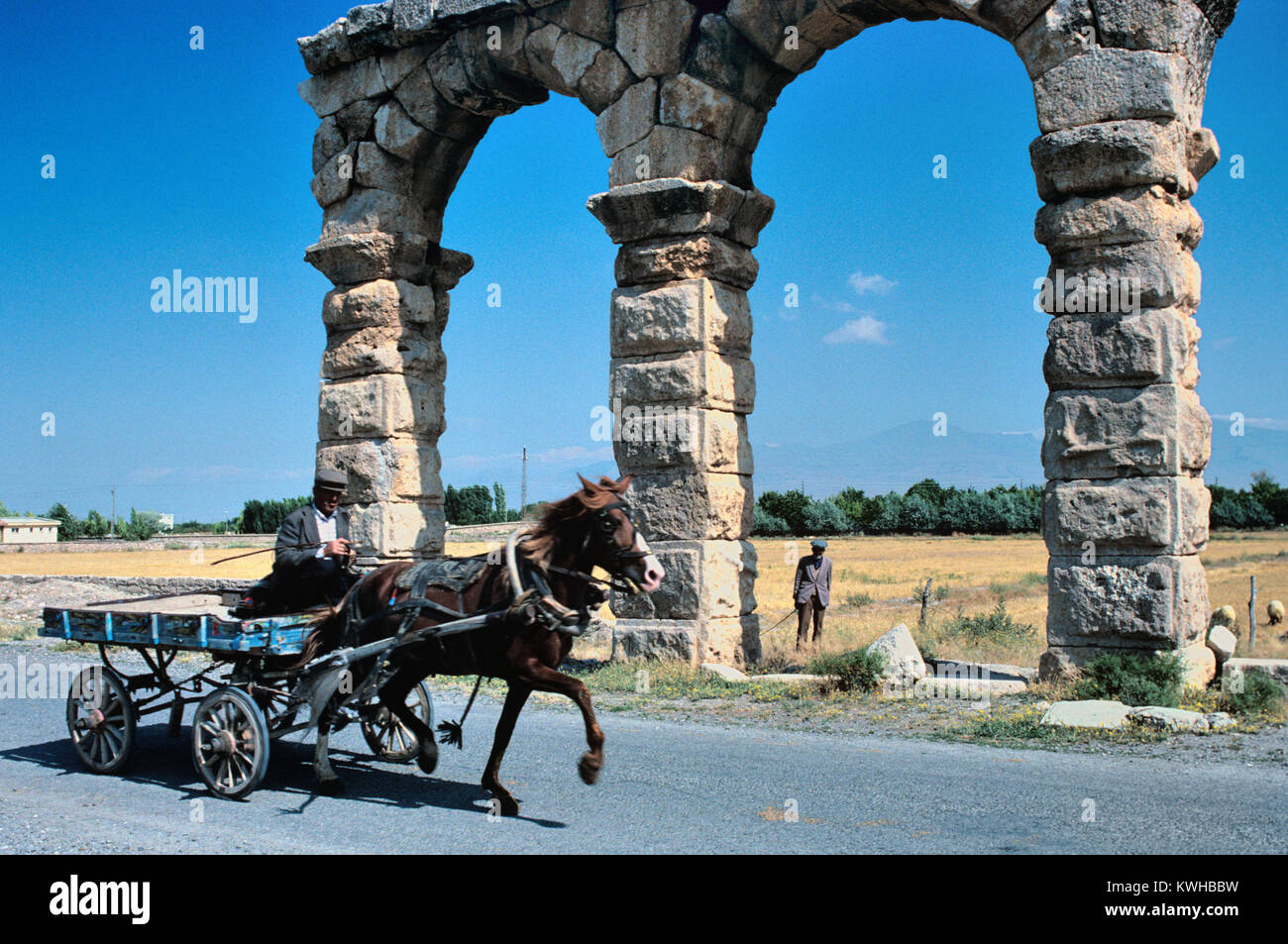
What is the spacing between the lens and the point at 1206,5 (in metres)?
9.56

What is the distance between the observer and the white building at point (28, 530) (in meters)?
65.4

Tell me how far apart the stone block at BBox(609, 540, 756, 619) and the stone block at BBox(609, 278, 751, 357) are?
2.00m

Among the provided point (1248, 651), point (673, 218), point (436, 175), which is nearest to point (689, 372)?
point (673, 218)

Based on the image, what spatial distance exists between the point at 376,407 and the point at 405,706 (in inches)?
288

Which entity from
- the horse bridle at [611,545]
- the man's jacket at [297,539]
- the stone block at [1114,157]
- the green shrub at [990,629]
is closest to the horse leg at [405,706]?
the man's jacket at [297,539]

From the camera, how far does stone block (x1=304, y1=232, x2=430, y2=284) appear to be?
527 inches

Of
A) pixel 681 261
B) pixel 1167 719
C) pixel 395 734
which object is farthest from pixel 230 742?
pixel 681 261

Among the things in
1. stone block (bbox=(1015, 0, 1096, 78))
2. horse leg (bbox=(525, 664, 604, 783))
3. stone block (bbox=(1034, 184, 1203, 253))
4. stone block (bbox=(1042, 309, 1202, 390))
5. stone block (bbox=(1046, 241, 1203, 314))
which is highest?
stone block (bbox=(1015, 0, 1096, 78))

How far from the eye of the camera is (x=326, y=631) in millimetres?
6887

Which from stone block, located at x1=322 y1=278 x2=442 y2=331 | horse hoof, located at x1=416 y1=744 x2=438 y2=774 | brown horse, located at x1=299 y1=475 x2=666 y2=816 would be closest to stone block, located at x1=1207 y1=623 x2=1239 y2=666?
brown horse, located at x1=299 y1=475 x2=666 y2=816

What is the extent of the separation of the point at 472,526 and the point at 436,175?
43.0 metres

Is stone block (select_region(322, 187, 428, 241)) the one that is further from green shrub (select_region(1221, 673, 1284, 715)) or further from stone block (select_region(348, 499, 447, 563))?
green shrub (select_region(1221, 673, 1284, 715))

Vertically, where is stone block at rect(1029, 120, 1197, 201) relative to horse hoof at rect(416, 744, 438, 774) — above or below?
above

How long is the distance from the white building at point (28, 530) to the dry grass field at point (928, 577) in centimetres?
1381
